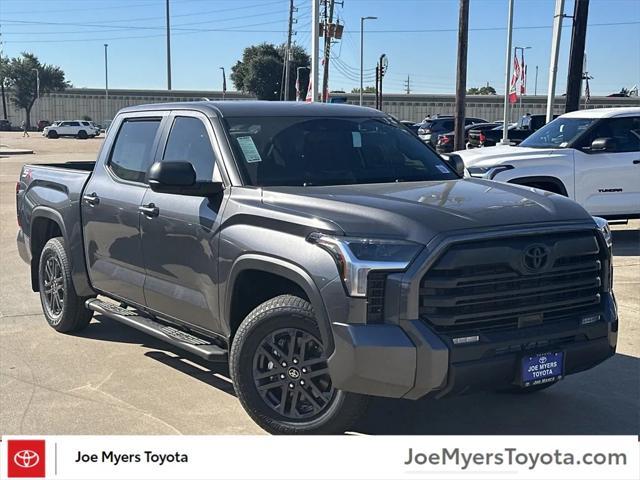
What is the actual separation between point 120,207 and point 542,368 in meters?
3.21

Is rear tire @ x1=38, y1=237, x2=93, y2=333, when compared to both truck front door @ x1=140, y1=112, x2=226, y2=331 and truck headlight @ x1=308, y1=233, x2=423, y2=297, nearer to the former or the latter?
truck front door @ x1=140, y1=112, x2=226, y2=331

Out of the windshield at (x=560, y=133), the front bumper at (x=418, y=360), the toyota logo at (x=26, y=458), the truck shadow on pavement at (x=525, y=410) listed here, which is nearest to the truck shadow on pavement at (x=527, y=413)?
the truck shadow on pavement at (x=525, y=410)

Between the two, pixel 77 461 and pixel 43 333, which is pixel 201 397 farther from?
pixel 43 333

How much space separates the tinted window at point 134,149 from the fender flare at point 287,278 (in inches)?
58.5

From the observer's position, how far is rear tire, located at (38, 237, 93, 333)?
6.27 metres

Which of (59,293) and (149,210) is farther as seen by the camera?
(59,293)

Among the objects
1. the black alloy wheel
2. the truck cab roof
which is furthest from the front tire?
the truck cab roof

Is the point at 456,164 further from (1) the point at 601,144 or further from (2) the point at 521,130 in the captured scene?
(2) the point at 521,130

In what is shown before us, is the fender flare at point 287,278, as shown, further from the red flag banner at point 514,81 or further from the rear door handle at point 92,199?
the red flag banner at point 514,81

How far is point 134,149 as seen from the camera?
5.73 m

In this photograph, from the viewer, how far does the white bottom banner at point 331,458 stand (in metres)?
3.41

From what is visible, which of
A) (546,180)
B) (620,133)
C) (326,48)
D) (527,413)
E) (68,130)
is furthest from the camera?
(68,130)

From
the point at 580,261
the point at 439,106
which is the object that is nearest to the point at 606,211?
the point at 580,261

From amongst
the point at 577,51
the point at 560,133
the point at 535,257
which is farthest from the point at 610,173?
the point at 535,257
